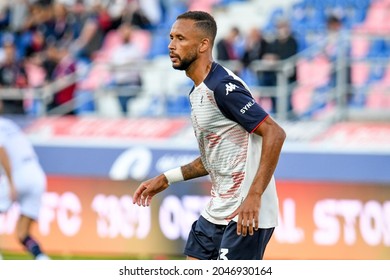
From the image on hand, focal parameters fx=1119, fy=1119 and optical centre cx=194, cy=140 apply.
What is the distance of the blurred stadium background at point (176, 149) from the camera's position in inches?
490

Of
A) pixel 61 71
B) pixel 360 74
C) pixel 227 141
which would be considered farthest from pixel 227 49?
pixel 227 141

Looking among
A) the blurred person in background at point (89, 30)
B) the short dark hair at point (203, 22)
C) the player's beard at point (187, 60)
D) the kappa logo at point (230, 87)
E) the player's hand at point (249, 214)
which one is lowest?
the blurred person in background at point (89, 30)

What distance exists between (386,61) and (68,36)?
5.28 meters

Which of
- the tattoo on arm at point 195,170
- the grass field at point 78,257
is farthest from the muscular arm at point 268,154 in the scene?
the grass field at point 78,257

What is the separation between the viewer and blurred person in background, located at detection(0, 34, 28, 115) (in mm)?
14156

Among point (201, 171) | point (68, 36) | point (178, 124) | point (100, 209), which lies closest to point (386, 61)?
point (178, 124)

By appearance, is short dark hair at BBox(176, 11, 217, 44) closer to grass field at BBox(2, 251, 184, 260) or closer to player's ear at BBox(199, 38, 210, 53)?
player's ear at BBox(199, 38, 210, 53)

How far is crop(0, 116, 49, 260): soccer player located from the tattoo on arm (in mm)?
6479

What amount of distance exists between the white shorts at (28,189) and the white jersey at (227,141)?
22.6ft

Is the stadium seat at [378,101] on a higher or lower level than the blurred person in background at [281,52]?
lower

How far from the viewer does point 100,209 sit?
1309 cm

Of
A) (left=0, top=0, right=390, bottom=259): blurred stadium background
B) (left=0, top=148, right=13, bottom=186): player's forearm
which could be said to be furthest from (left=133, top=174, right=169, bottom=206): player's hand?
(left=0, top=148, right=13, bottom=186): player's forearm

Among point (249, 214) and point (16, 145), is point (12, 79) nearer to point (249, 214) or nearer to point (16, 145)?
point (16, 145)

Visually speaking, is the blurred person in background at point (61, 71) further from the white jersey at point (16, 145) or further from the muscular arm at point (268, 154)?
the muscular arm at point (268, 154)
